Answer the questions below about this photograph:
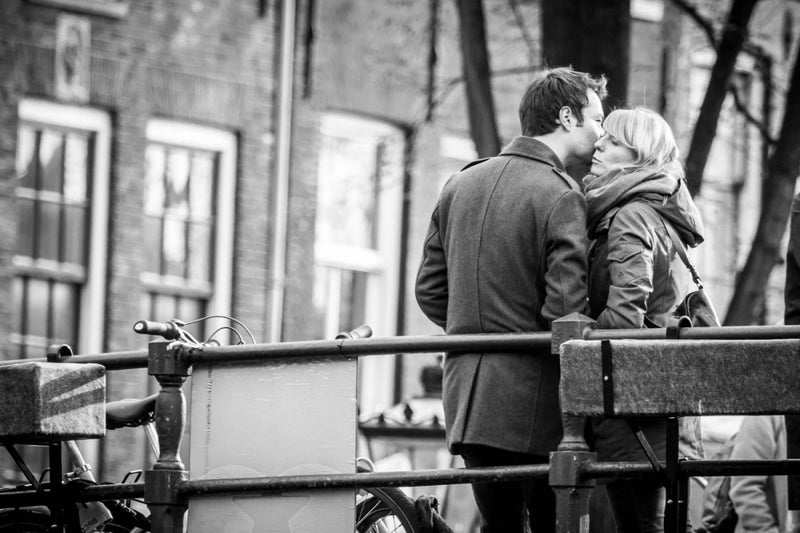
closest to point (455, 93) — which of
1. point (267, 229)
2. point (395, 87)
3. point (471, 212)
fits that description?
point (395, 87)

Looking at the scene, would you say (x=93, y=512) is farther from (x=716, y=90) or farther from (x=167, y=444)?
(x=716, y=90)

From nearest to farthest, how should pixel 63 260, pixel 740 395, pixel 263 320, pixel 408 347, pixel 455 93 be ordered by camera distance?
pixel 740 395 → pixel 408 347 → pixel 63 260 → pixel 263 320 → pixel 455 93

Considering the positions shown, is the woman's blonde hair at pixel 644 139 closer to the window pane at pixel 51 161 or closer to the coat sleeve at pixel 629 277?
the coat sleeve at pixel 629 277

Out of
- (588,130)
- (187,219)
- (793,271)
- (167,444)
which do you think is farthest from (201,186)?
(793,271)

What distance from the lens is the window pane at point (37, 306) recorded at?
1369cm

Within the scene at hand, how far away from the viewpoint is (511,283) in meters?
5.62

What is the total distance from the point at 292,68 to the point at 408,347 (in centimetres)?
985

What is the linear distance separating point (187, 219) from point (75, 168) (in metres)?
1.10

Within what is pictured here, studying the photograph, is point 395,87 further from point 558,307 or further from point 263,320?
point 558,307

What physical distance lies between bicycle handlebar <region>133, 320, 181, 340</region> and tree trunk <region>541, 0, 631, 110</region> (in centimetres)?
409

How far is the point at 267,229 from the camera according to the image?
1497cm

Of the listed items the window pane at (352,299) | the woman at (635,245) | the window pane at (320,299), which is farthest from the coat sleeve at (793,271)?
the window pane at (352,299)

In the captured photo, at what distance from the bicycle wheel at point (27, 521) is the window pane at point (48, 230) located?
7.51 meters

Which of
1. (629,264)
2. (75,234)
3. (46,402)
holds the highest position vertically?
(75,234)
